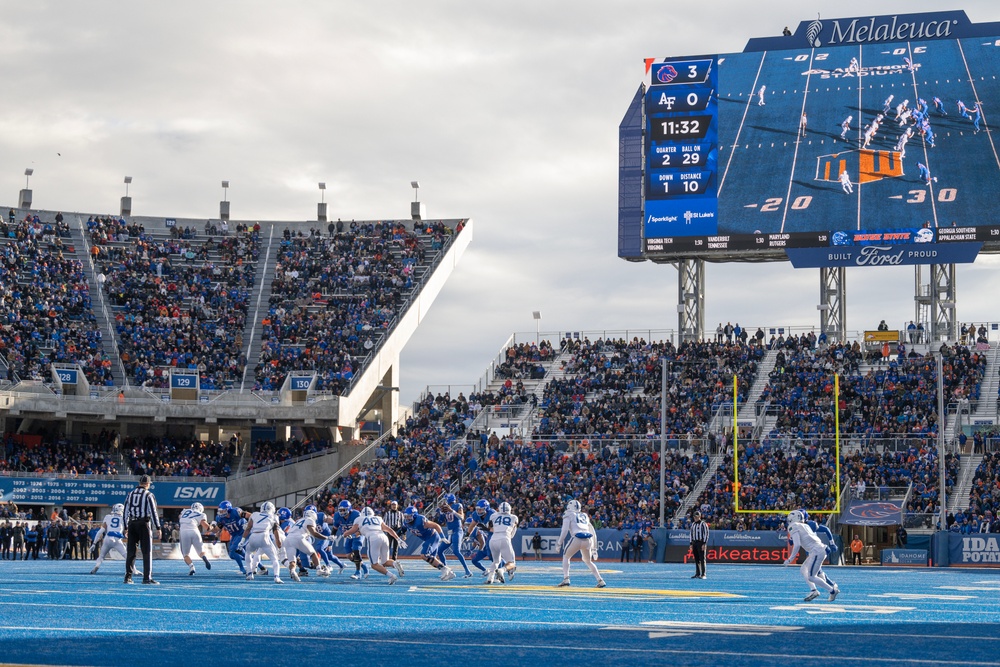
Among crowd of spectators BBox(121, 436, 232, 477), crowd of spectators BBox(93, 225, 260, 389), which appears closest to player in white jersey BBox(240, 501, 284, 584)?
crowd of spectators BBox(121, 436, 232, 477)

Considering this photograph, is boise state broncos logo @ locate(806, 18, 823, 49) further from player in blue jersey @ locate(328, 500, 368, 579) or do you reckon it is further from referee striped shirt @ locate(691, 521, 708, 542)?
player in blue jersey @ locate(328, 500, 368, 579)

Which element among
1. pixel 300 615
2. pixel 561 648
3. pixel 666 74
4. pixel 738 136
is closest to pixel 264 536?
pixel 300 615

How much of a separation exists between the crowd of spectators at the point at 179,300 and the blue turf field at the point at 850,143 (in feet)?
70.1

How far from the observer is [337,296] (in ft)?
190

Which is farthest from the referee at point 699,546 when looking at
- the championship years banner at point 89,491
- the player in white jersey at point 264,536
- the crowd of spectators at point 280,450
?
the crowd of spectators at point 280,450

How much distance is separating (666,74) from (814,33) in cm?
588

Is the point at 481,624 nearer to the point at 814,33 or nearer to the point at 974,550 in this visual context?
the point at 974,550

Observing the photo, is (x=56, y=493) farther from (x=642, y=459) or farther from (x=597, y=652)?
(x=597, y=652)

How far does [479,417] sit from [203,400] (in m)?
10.6

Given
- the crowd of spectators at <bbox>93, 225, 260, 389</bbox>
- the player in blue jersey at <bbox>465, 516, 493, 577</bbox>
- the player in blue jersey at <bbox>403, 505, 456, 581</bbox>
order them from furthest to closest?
1. the crowd of spectators at <bbox>93, 225, 260, 389</bbox>
2. the player in blue jersey at <bbox>465, 516, 493, 577</bbox>
3. the player in blue jersey at <bbox>403, 505, 456, 581</bbox>

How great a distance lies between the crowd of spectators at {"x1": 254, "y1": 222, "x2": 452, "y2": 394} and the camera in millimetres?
53875

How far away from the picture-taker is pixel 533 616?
15422 mm

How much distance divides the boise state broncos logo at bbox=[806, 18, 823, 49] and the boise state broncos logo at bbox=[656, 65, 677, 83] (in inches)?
210

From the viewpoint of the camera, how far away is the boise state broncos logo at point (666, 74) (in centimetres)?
4975
